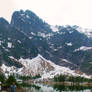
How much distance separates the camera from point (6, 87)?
274ft

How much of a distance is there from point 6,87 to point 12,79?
16.1 meters

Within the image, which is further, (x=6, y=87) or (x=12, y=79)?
(x=12, y=79)

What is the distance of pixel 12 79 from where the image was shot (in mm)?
99500
